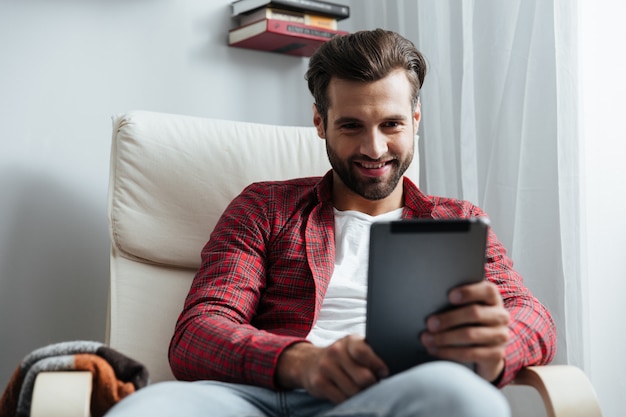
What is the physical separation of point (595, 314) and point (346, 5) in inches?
49.3

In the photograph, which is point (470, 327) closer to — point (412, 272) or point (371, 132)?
point (412, 272)

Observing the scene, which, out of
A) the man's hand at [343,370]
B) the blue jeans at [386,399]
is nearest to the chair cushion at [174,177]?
the blue jeans at [386,399]

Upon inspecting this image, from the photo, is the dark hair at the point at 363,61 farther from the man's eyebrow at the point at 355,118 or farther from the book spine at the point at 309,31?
the book spine at the point at 309,31

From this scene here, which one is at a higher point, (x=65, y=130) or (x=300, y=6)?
(x=300, y=6)

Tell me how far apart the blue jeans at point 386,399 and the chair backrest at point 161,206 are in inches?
21.9

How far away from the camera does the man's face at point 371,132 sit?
5.03ft

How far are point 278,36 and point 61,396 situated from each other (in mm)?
1322

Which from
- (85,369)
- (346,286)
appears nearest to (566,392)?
(346,286)

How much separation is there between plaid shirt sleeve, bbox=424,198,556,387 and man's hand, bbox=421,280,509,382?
170 millimetres

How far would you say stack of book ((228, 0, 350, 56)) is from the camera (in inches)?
82.2

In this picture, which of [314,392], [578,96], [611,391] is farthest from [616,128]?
[314,392]

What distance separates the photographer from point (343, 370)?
1037 mm

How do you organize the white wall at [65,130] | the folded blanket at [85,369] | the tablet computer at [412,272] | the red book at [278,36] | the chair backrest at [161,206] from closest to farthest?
the tablet computer at [412,272]
the folded blanket at [85,369]
the chair backrest at [161,206]
the white wall at [65,130]
the red book at [278,36]

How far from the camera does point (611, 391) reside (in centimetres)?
165
